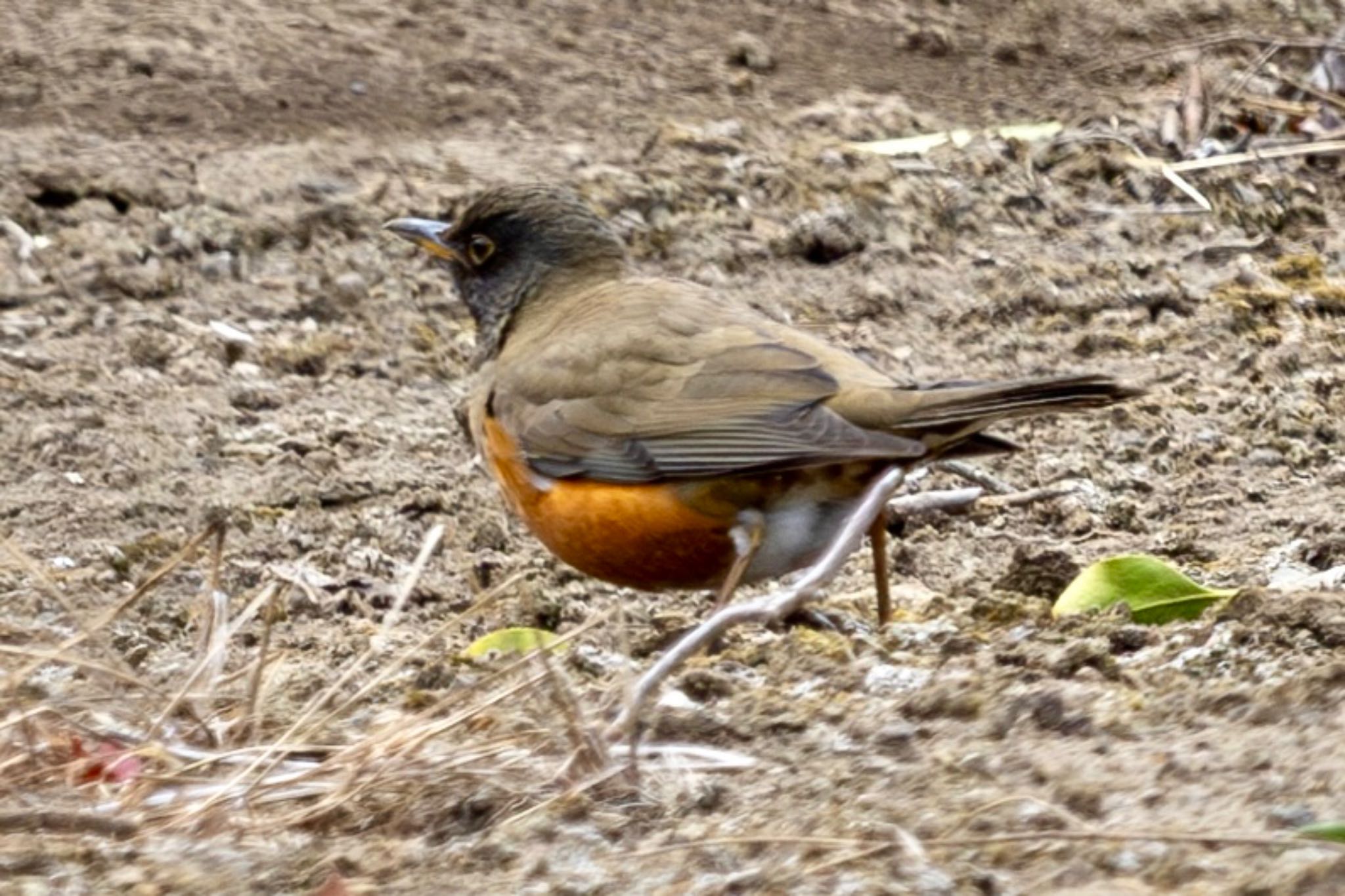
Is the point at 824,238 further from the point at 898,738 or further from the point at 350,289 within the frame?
the point at 898,738

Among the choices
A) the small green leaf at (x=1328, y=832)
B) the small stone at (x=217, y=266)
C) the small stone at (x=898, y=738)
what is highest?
the small green leaf at (x=1328, y=832)

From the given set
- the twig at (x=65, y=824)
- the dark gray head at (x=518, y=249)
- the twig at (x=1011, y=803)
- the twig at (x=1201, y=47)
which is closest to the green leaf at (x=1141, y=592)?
the twig at (x=1011, y=803)

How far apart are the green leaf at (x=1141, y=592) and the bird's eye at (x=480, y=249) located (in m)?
2.26

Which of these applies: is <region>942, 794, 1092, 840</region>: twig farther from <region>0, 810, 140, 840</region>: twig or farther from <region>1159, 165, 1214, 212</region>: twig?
<region>1159, 165, 1214, 212</region>: twig

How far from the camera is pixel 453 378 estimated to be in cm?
776

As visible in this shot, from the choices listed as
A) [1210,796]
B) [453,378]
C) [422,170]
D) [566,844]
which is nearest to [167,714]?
[566,844]

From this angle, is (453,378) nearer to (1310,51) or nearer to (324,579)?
(324,579)

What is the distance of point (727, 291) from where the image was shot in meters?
8.24

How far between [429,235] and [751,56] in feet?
11.2

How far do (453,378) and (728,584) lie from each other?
7.81 feet

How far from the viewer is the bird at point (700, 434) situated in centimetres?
538

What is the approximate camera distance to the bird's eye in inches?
269

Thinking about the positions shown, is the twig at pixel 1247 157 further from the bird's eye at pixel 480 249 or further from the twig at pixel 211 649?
the twig at pixel 211 649

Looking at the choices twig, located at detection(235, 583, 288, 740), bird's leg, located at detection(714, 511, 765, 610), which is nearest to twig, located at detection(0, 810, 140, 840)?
twig, located at detection(235, 583, 288, 740)
